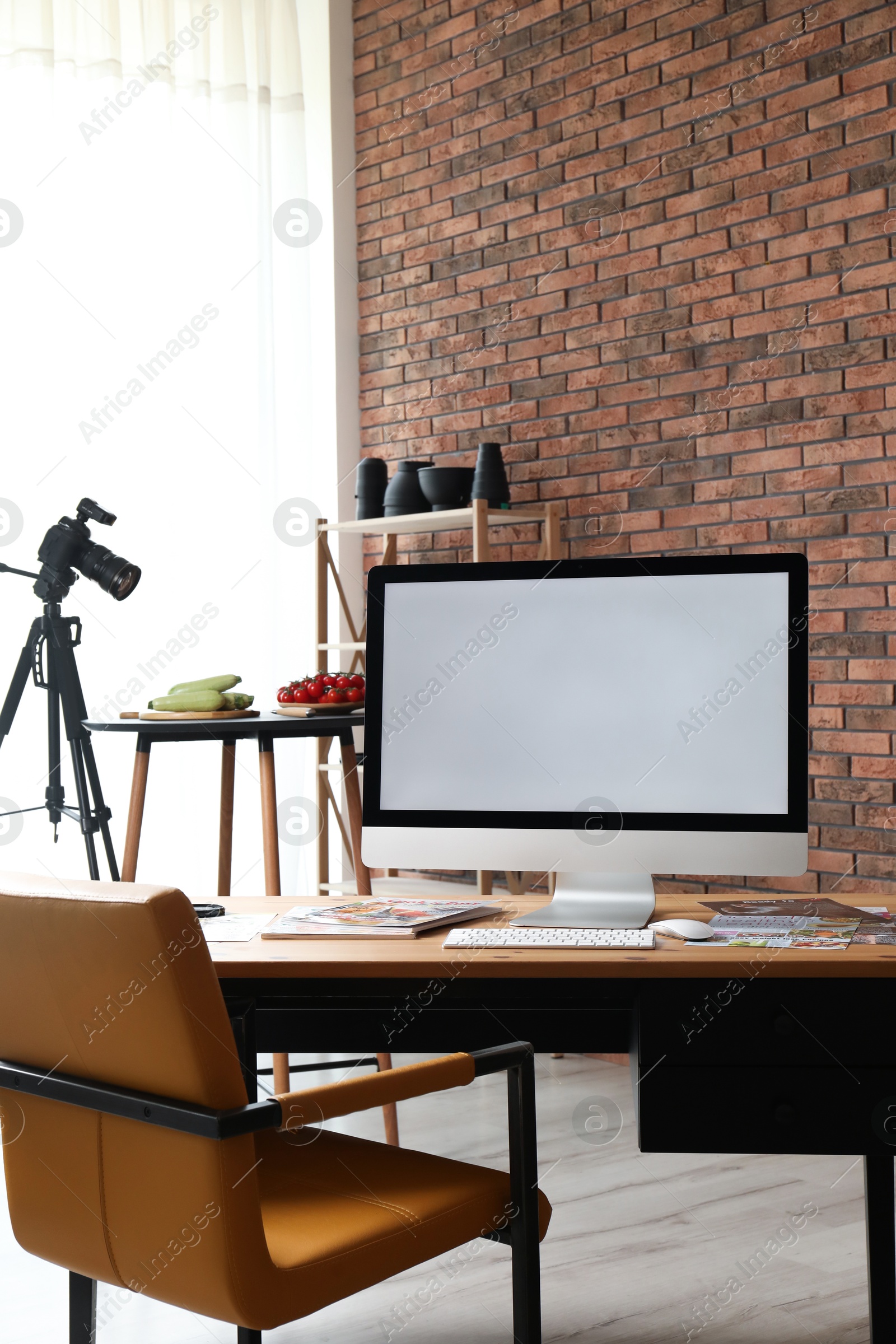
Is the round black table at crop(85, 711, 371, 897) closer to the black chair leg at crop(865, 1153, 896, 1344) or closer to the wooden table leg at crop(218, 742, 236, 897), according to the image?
the wooden table leg at crop(218, 742, 236, 897)

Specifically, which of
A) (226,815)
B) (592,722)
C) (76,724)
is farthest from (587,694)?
(76,724)

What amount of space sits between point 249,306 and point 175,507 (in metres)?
0.74

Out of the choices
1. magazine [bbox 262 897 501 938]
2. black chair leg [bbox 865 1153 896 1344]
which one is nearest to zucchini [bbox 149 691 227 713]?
magazine [bbox 262 897 501 938]

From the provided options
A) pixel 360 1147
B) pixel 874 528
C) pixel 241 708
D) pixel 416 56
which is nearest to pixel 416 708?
pixel 360 1147

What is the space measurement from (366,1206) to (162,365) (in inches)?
124

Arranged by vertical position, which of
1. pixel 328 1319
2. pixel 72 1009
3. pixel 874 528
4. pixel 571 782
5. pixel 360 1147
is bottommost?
pixel 328 1319

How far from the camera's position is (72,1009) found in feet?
4.47

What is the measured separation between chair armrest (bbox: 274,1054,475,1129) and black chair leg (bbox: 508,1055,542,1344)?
0.07 meters

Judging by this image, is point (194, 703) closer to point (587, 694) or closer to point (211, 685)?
point (211, 685)

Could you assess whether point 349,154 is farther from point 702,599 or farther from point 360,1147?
point 360,1147

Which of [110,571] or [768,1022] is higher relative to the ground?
[110,571]

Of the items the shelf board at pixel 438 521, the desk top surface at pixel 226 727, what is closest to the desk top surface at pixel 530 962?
the desk top surface at pixel 226 727

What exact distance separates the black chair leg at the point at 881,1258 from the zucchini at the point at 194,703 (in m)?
1.57

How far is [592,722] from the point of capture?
6.07 ft
